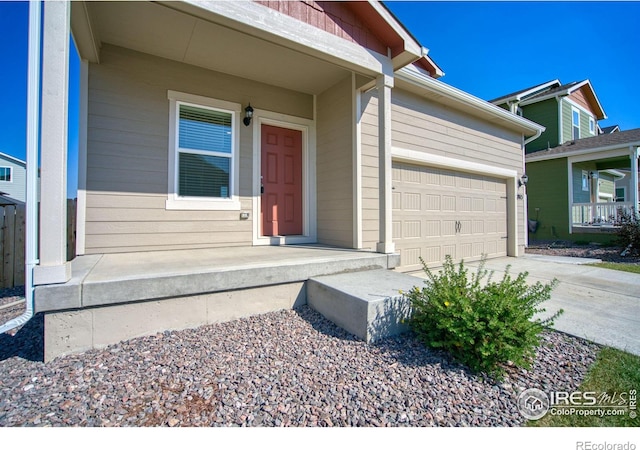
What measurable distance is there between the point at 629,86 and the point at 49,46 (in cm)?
1721

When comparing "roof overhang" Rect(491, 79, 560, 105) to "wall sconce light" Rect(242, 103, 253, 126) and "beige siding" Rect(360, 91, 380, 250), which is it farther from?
"wall sconce light" Rect(242, 103, 253, 126)

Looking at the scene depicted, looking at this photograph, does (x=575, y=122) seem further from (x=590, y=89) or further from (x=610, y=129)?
(x=610, y=129)

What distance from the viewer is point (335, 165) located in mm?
4832

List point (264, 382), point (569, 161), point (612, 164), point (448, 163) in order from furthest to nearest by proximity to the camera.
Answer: point (612, 164) < point (569, 161) < point (448, 163) < point (264, 382)

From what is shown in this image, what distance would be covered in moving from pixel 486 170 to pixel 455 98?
72.5 inches

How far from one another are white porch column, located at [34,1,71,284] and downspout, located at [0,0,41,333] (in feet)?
0.33

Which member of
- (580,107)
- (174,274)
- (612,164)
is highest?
(580,107)

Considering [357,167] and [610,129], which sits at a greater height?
[610,129]

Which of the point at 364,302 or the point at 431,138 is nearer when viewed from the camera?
the point at 364,302

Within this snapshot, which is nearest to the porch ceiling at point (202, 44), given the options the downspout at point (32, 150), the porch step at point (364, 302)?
the downspout at point (32, 150)

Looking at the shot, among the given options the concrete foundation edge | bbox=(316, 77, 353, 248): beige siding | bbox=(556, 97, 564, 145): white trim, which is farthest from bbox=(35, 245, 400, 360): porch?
bbox=(556, 97, 564, 145): white trim

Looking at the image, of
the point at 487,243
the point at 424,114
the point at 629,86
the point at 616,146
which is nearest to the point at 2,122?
the point at 424,114

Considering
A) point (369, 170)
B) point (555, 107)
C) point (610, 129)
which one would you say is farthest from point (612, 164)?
point (369, 170)

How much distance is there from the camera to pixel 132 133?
12.9 ft
